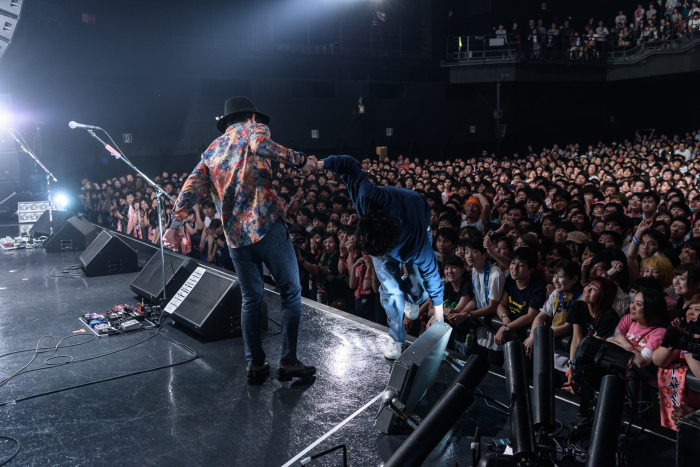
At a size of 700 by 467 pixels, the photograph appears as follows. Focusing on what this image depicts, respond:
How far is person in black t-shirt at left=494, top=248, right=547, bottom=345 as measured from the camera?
347cm

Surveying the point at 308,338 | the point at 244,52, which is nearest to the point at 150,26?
the point at 244,52

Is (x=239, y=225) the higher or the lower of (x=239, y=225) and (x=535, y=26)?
the lower

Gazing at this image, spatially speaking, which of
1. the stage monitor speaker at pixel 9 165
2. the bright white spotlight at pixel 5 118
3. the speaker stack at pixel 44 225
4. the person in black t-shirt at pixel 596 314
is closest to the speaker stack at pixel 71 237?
the speaker stack at pixel 44 225

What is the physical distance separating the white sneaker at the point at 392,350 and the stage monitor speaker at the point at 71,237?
4.71 meters

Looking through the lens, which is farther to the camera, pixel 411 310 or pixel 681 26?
pixel 681 26

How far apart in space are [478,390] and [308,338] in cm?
116

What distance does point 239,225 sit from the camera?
2.69 meters

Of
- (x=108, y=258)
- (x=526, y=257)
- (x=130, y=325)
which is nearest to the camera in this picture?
(x=526, y=257)

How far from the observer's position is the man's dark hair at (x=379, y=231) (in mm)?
2572

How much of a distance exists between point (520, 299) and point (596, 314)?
0.53 meters

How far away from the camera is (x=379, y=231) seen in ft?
8.44

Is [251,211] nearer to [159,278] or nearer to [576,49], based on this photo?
[159,278]

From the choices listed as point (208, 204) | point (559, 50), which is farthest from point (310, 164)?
point (559, 50)

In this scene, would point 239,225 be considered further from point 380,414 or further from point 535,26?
point 535,26
